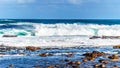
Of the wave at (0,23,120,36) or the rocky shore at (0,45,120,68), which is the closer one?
the rocky shore at (0,45,120,68)

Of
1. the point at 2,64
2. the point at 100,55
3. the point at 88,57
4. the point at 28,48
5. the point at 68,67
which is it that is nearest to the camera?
the point at 68,67

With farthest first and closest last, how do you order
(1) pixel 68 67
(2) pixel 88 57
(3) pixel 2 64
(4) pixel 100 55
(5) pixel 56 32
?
(5) pixel 56 32 < (4) pixel 100 55 < (2) pixel 88 57 < (3) pixel 2 64 < (1) pixel 68 67

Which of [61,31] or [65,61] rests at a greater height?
[65,61]

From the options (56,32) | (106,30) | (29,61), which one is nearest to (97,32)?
(106,30)

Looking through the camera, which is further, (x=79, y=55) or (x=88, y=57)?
(x=79, y=55)

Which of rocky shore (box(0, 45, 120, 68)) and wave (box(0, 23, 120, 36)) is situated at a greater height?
rocky shore (box(0, 45, 120, 68))

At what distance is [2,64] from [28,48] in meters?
10.2

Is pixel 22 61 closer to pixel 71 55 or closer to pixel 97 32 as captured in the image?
pixel 71 55

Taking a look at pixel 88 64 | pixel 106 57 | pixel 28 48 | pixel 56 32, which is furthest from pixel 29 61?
pixel 56 32

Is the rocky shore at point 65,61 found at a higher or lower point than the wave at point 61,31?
higher

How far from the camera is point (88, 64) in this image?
23.3 meters

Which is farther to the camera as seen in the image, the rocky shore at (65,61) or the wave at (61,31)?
the wave at (61,31)

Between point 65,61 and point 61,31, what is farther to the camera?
point 61,31

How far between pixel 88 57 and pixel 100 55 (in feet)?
6.39
